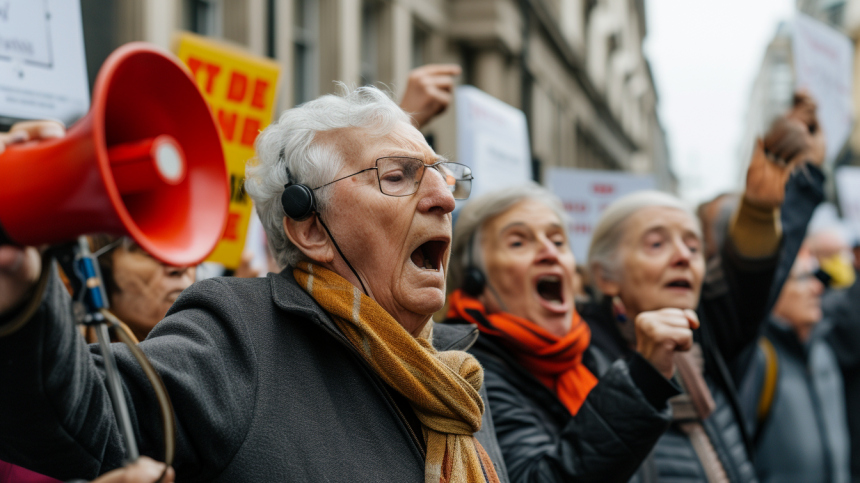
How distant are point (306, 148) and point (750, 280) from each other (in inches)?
83.0

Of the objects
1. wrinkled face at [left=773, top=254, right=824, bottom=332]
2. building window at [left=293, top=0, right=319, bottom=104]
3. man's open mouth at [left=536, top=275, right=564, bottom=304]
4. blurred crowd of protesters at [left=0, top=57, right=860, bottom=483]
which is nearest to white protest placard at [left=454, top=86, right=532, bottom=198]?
blurred crowd of protesters at [left=0, top=57, right=860, bottom=483]

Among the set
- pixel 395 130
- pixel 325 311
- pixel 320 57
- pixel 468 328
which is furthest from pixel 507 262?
pixel 320 57

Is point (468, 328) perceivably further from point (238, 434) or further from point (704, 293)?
point (704, 293)

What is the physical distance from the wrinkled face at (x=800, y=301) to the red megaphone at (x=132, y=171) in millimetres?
4601

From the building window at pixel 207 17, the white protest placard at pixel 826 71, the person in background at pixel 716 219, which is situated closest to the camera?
the person in background at pixel 716 219

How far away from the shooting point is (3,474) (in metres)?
1.96

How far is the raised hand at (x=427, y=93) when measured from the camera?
3137 millimetres

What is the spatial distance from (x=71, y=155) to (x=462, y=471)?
107 cm

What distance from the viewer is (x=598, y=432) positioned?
2141 mm

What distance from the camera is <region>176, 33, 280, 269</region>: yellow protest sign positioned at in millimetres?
3396

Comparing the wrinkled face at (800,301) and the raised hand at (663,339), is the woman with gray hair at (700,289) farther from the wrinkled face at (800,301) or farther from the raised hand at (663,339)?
the wrinkled face at (800,301)

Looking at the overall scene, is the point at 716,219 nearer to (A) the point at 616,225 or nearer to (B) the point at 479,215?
(A) the point at 616,225

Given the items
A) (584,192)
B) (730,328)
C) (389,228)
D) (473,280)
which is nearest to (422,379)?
(389,228)

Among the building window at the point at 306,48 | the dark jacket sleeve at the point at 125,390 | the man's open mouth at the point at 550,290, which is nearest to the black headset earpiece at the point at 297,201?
the dark jacket sleeve at the point at 125,390
